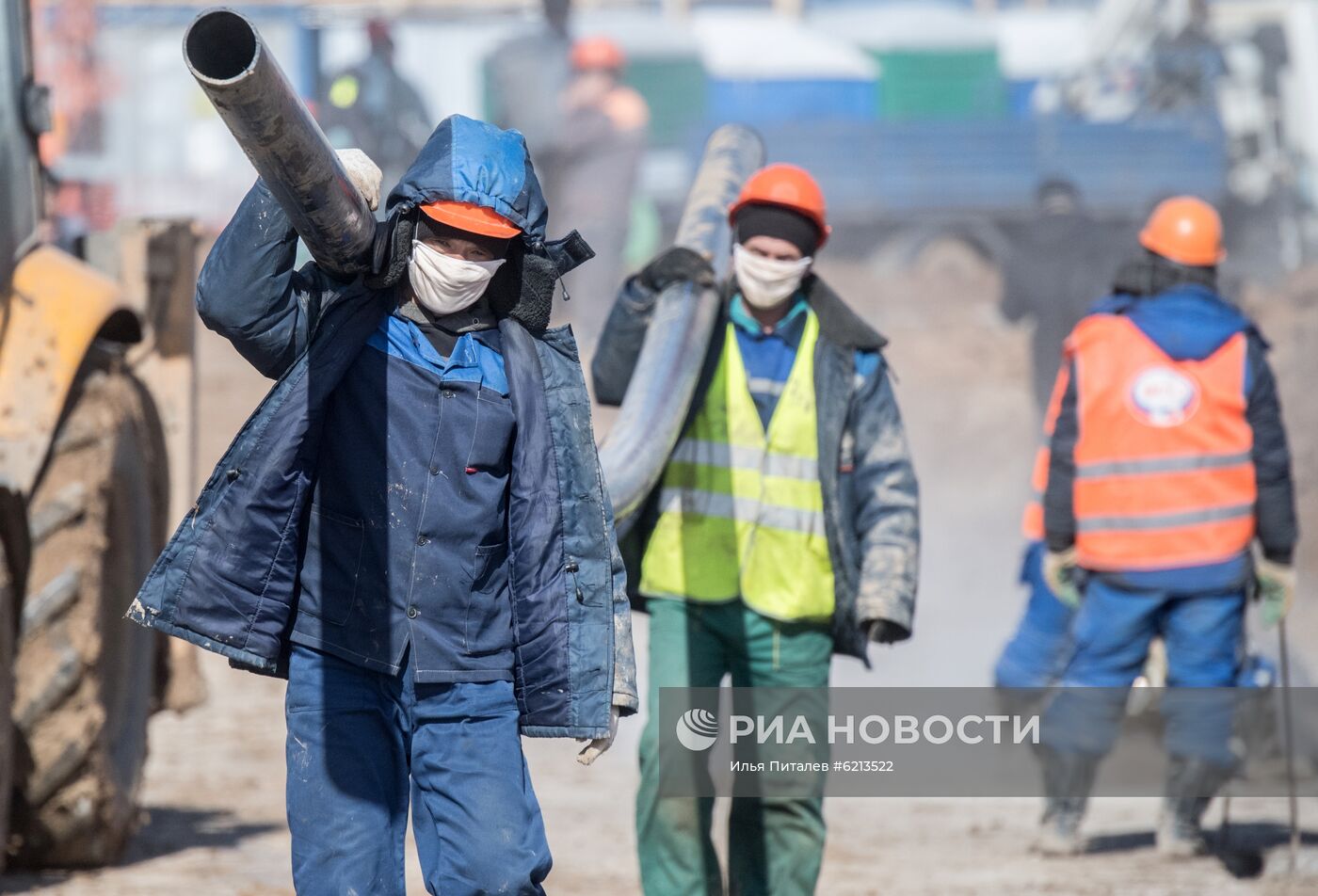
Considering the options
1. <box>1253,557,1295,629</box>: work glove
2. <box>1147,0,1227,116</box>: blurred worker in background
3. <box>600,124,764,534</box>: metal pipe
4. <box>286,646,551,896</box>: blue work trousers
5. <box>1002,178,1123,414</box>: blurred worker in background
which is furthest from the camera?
<box>1147,0,1227,116</box>: blurred worker in background

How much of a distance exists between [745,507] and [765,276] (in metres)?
0.62

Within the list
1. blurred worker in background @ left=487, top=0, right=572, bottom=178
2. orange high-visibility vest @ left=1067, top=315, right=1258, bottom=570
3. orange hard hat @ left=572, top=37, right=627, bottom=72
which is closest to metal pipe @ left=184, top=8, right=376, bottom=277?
orange high-visibility vest @ left=1067, top=315, right=1258, bottom=570

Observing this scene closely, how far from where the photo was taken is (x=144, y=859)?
6.40 meters

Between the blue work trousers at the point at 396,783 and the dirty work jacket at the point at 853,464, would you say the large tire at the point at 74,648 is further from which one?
the blue work trousers at the point at 396,783

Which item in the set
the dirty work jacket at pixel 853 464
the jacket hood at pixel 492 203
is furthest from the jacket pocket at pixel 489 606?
the dirty work jacket at pixel 853 464

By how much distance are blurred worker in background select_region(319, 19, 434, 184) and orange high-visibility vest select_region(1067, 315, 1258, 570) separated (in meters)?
8.79

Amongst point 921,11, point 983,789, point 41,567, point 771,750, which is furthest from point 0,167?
point 921,11

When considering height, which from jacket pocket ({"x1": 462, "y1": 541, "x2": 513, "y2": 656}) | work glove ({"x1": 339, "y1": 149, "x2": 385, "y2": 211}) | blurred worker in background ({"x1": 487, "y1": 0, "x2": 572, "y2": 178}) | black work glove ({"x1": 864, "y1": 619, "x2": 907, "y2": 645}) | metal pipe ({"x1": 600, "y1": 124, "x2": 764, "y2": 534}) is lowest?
black work glove ({"x1": 864, "y1": 619, "x2": 907, "y2": 645})

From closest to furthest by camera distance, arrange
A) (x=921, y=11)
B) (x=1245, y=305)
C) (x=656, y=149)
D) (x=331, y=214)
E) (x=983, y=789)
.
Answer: (x=331, y=214), (x=983, y=789), (x=1245, y=305), (x=656, y=149), (x=921, y=11)

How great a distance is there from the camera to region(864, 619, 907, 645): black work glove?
5223 mm

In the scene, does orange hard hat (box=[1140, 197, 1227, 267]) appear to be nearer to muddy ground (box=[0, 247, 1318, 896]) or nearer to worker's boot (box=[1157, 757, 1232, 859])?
worker's boot (box=[1157, 757, 1232, 859])

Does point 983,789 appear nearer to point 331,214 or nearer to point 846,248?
point 331,214

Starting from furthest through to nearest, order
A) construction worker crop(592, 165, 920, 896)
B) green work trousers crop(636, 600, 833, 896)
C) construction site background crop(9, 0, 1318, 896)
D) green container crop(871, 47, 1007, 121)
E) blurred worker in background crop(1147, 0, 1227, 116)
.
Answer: green container crop(871, 47, 1007, 121) < blurred worker in background crop(1147, 0, 1227, 116) < construction site background crop(9, 0, 1318, 896) < construction worker crop(592, 165, 920, 896) < green work trousers crop(636, 600, 833, 896)

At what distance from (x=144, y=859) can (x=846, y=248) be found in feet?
47.0
